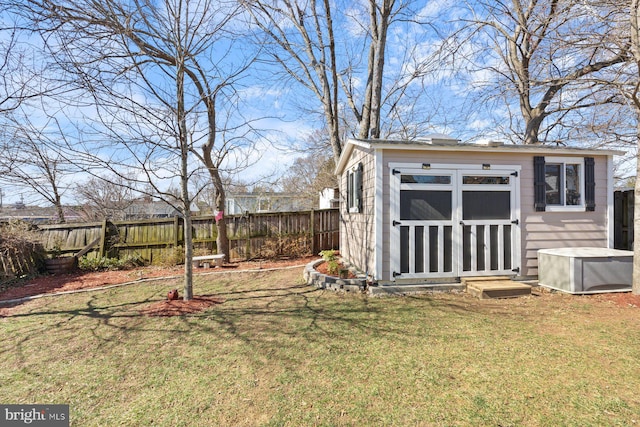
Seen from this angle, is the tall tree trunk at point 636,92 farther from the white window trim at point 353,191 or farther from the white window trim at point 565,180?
the white window trim at point 353,191

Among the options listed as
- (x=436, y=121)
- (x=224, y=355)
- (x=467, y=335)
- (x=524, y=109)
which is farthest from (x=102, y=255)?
(x=524, y=109)

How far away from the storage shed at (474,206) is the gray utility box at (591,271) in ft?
1.53

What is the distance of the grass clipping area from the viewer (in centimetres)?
211

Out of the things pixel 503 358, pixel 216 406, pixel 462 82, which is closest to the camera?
pixel 216 406

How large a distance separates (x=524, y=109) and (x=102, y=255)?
14.9 meters

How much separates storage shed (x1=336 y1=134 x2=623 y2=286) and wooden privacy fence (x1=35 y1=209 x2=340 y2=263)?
11.7 ft

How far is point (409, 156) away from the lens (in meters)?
5.15

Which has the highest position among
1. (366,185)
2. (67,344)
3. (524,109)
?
(524,109)

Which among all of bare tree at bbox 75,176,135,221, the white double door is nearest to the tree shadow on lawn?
the white double door

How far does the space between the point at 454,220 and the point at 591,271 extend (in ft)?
7.81

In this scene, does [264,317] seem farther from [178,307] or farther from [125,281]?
[125,281]

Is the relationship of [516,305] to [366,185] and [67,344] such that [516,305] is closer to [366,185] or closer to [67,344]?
[366,185]

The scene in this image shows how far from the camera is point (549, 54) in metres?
6.09

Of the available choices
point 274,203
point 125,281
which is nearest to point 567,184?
point 125,281
